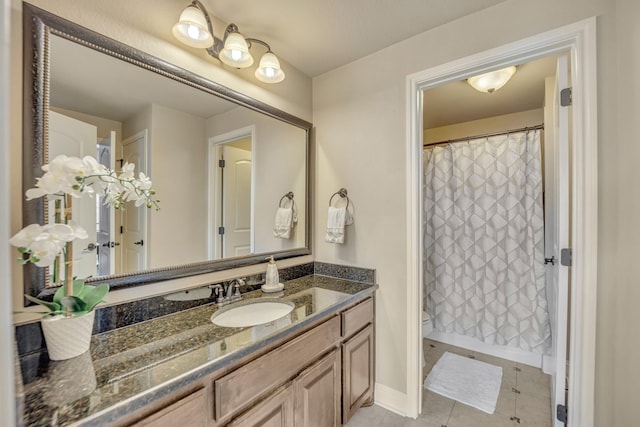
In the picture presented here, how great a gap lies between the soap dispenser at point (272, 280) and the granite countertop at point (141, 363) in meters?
0.33

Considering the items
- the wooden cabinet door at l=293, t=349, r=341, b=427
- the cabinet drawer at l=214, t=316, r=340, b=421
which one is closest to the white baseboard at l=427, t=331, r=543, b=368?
the wooden cabinet door at l=293, t=349, r=341, b=427

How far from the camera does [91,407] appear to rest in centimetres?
69

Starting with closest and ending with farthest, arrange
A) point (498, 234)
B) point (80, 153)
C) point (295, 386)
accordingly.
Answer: point (80, 153) < point (295, 386) < point (498, 234)

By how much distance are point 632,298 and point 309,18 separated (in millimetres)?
1966

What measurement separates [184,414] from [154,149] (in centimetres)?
110

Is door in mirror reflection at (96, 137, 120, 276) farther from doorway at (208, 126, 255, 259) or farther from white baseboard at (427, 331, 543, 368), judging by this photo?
white baseboard at (427, 331, 543, 368)

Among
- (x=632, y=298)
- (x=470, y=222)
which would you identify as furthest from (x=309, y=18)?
(x=470, y=222)

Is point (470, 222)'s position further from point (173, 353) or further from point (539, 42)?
point (173, 353)

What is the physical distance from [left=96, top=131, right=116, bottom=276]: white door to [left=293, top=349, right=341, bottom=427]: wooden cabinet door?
3.11 feet

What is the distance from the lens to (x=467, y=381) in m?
2.14

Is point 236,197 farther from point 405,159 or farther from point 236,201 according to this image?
point 405,159

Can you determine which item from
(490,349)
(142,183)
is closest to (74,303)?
(142,183)

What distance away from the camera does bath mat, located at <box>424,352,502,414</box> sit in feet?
6.35

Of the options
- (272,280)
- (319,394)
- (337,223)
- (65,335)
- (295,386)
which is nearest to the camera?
(65,335)
